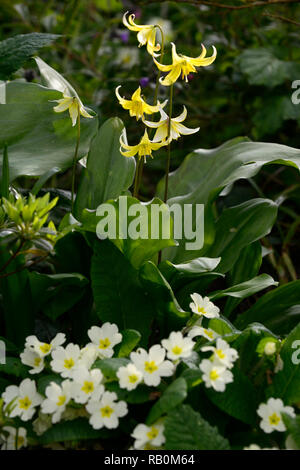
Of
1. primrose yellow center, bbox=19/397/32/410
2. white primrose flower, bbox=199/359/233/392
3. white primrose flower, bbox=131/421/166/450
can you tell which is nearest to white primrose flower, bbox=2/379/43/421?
primrose yellow center, bbox=19/397/32/410

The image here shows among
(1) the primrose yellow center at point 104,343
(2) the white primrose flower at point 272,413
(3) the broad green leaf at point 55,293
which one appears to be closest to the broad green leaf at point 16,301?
(3) the broad green leaf at point 55,293

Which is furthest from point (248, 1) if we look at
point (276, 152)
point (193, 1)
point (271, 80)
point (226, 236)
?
point (226, 236)

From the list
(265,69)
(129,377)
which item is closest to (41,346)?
A: (129,377)

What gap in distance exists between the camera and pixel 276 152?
4.69 feet

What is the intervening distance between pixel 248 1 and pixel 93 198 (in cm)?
97

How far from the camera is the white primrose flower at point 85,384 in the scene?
40.3 inches

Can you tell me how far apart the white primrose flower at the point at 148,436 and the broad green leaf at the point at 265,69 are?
5.11 ft

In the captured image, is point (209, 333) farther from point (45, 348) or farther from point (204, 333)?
point (45, 348)

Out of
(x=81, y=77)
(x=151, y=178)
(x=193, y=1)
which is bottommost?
(x=151, y=178)

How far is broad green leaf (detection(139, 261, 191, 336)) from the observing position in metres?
1.23

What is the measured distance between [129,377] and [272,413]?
268 millimetres

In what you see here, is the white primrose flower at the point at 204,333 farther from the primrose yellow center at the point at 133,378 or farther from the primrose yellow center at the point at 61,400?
Answer: the primrose yellow center at the point at 61,400

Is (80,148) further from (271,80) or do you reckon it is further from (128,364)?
(271,80)

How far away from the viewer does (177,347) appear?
41.5 inches
